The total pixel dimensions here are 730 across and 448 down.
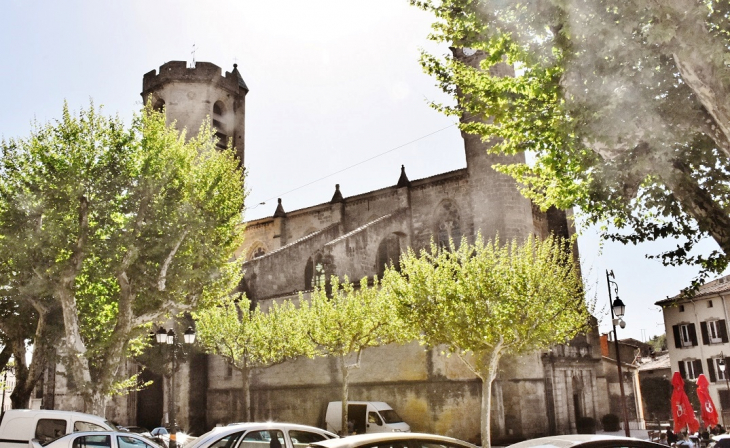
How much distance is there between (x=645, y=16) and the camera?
6441 millimetres

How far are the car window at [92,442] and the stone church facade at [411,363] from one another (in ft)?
43.0

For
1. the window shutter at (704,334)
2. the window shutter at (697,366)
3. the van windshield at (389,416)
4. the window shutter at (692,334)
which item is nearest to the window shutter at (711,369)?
the window shutter at (697,366)

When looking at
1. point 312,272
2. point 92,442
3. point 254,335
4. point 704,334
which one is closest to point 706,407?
point 254,335

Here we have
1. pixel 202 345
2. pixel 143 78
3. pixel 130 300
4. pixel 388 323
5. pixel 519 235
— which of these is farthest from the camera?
pixel 143 78

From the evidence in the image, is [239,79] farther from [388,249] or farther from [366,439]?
[366,439]

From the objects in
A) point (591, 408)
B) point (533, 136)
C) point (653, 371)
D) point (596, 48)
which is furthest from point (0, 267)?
point (653, 371)

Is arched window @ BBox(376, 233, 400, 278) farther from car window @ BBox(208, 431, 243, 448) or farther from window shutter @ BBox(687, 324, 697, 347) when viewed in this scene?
window shutter @ BBox(687, 324, 697, 347)

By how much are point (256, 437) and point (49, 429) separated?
5730 mm

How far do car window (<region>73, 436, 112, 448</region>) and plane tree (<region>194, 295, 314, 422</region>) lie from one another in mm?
11207

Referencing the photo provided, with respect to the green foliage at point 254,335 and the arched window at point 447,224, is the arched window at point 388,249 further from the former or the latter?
the green foliage at point 254,335

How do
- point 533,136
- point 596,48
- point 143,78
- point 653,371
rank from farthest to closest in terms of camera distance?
point 653,371 → point 143,78 → point 533,136 → point 596,48

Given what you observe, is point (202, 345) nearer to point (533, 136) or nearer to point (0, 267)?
point (0, 267)

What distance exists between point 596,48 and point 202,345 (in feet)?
73.8

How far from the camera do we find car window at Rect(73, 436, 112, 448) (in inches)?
414
